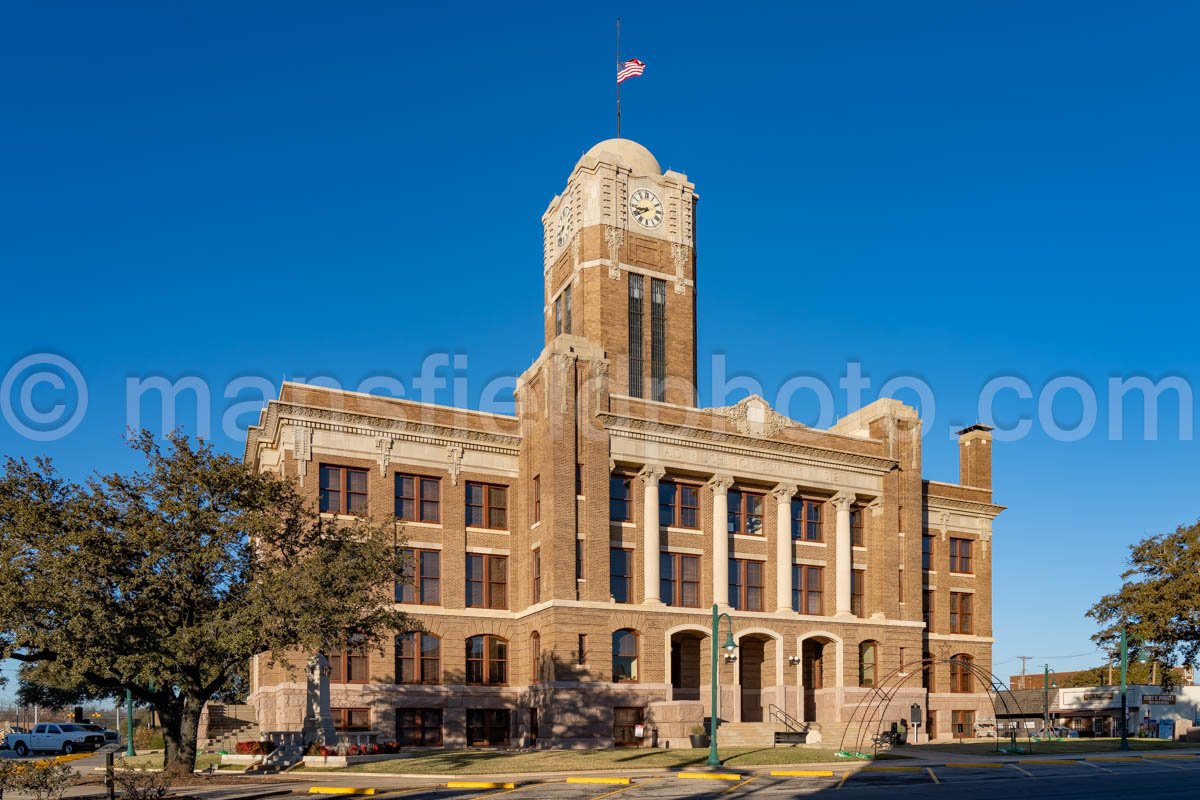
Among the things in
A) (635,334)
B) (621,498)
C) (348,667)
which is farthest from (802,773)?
(635,334)

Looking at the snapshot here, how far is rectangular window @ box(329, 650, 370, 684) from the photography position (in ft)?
153

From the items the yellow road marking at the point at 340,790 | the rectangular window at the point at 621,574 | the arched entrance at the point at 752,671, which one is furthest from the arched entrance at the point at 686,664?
the yellow road marking at the point at 340,790

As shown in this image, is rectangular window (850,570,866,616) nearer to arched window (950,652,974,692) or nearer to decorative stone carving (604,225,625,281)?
arched window (950,652,974,692)

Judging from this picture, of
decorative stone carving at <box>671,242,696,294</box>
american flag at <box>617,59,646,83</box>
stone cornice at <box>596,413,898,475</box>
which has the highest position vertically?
american flag at <box>617,59,646,83</box>

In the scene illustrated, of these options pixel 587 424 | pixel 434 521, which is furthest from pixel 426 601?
pixel 587 424

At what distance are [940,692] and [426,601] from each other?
97.1ft

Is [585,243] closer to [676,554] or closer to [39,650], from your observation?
[676,554]

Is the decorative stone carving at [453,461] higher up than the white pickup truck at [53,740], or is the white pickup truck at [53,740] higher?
the decorative stone carving at [453,461]

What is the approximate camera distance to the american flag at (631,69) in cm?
6581

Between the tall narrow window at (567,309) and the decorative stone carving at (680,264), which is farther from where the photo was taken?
the tall narrow window at (567,309)

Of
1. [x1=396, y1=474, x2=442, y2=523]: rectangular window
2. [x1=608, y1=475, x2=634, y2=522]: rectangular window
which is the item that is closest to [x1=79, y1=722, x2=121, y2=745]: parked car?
[x1=396, y1=474, x2=442, y2=523]: rectangular window

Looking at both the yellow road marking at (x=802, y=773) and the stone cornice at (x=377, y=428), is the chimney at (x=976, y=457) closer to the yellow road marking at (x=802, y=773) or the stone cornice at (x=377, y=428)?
the stone cornice at (x=377, y=428)

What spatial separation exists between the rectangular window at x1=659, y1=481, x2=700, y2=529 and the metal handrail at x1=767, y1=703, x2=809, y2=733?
30.8 ft

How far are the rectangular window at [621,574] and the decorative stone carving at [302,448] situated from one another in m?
14.1
